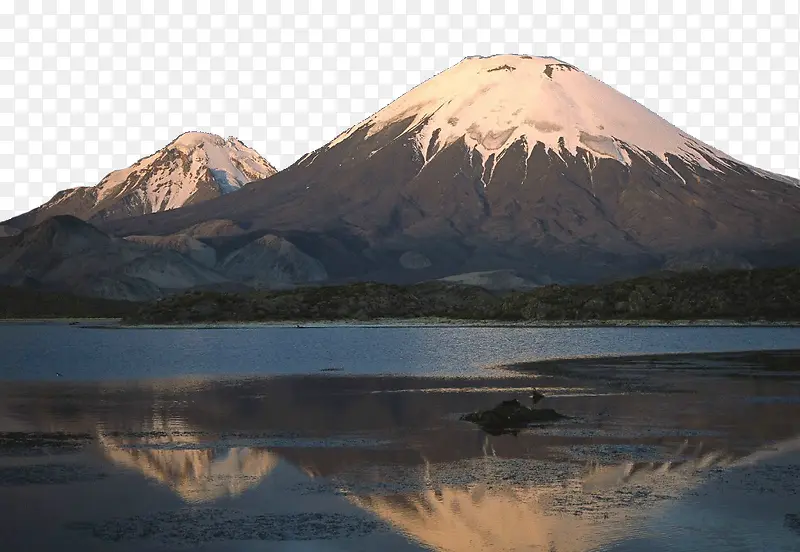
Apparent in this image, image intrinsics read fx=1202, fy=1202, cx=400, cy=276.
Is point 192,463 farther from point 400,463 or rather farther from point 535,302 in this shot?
point 535,302

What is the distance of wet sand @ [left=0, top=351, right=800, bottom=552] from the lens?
843 inches

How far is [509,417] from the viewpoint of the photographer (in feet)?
120

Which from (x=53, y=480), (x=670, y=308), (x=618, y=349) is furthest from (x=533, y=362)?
(x=670, y=308)

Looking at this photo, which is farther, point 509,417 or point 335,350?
point 335,350

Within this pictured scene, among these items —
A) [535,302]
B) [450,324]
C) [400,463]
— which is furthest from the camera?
[535,302]

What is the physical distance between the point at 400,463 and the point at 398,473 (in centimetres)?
145

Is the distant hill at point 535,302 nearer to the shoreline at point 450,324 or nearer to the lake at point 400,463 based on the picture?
the shoreline at point 450,324

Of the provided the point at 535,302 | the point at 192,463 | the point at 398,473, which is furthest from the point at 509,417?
the point at 535,302

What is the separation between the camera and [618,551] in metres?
19.9

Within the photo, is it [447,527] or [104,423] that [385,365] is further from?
[447,527]

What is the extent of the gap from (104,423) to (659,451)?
58.0ft

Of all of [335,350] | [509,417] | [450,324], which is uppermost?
[509,417]

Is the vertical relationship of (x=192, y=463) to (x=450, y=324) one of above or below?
above

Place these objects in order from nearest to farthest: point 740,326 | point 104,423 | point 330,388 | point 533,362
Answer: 1. point 104,423
2. point 330,388
3. point 533,362
4. point 740,326
